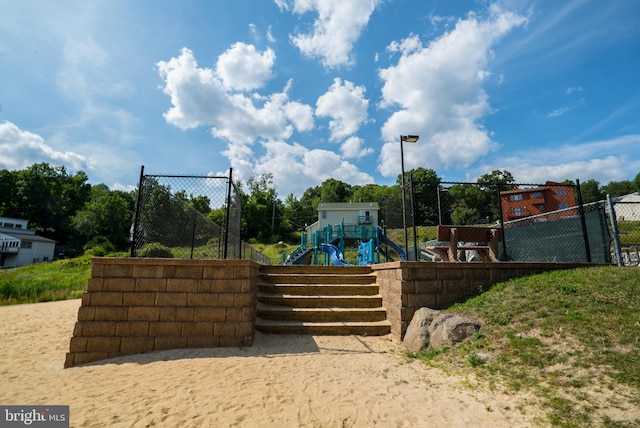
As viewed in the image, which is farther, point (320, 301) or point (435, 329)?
point (320, 301)

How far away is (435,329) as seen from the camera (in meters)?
4.73

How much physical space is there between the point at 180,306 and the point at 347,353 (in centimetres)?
288

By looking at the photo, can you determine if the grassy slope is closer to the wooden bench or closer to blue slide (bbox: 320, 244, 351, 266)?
the wooden bench

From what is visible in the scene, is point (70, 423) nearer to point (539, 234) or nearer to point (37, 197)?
point (539, 234)

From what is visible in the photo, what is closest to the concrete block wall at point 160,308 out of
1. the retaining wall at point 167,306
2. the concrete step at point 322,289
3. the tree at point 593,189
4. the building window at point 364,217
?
the retaining wall at point 167,306

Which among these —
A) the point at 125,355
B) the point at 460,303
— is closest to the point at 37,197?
the point at 125,355

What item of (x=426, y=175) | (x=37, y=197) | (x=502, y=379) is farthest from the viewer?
(x=426, y=175)

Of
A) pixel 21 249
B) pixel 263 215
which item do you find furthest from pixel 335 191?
pixel 21 249

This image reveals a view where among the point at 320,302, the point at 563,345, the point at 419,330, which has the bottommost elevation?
the point at 419,330

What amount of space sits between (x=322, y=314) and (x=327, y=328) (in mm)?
360

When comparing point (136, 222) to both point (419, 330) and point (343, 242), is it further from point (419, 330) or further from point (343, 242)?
point (343, 242)

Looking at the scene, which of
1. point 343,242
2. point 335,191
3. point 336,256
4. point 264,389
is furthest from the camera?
point 335,191

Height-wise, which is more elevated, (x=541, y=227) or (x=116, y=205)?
(x=116, y=205)

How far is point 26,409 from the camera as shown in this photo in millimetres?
Result: 3045
